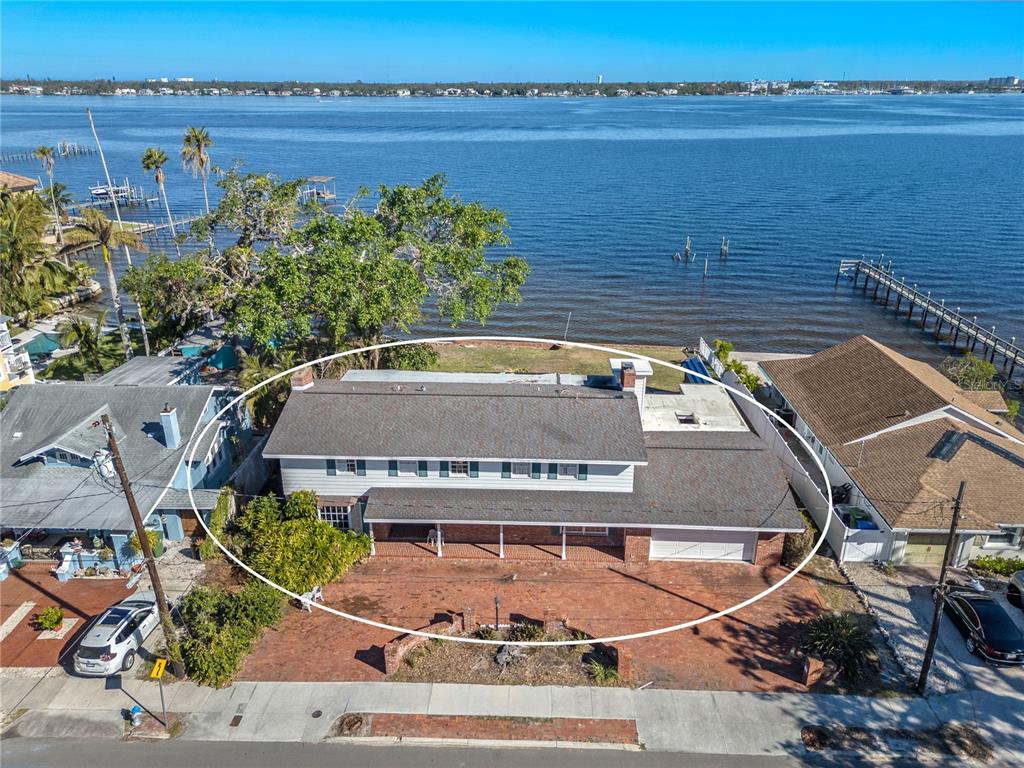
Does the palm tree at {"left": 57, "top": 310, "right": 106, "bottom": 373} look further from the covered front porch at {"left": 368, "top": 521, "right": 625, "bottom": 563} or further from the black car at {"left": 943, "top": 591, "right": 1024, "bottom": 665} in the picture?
the black car at {"left": 943, "top": 591, "right": 1024, "bottom": 665}

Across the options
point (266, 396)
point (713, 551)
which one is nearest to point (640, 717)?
point (713, 551)

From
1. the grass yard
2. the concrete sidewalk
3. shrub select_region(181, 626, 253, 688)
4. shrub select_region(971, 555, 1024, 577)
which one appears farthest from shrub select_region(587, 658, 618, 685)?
the grass yard

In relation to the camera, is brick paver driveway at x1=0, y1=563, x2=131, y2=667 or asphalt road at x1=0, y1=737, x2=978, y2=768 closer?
asphalt road at x1=0, y1=737, x2=978, y2=768

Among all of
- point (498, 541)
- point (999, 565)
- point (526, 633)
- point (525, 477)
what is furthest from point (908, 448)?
point (526, 633)

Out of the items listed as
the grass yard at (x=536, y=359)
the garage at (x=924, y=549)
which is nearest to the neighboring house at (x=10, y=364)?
the grass yard at (x=536, y=359)

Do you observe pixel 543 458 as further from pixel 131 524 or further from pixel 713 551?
pixel 131 524

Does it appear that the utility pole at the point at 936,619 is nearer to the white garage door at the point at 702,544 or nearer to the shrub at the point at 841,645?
the shrub at the point at 841,645
